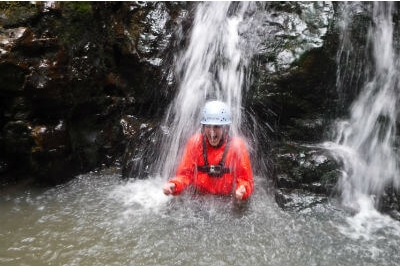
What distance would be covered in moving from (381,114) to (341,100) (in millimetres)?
615

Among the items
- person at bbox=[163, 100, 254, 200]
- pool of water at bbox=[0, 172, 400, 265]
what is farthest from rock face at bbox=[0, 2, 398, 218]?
person at bbox=[163, 100, 254, 200]

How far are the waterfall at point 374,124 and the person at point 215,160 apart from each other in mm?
1479

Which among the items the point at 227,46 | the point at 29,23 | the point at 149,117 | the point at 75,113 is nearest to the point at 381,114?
the point at 227,46

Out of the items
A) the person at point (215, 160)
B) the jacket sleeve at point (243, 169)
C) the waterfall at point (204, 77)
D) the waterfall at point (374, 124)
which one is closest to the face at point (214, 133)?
the person at point (215, 160)

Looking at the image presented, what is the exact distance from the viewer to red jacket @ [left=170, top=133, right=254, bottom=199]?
506 centimetres

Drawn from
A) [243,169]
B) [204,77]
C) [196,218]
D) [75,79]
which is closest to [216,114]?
[243,169]

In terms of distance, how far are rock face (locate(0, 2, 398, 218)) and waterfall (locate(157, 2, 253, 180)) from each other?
170 mm

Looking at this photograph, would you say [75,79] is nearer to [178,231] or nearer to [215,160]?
Result: [215,160]

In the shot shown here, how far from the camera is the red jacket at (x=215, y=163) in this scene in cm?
506

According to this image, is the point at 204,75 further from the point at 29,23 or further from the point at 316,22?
the point at 29,23

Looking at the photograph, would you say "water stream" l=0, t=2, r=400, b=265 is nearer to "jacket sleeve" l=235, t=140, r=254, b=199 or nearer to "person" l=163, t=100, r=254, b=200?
"person" l=163, t=100, r=254, b=200

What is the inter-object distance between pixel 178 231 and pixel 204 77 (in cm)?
276

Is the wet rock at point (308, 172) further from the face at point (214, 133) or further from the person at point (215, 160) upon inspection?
the face at point (214, 133)

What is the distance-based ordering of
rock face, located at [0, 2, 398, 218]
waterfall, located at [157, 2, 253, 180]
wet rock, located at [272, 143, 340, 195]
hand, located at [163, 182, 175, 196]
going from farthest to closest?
waterfall, located at [157, 2, 253, 180] → rock face, located at [0, 2, 398, 218] → wet rock, located at [272, 143, 340, 195] → hand, located at [163, 182, 175, 196]
